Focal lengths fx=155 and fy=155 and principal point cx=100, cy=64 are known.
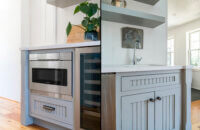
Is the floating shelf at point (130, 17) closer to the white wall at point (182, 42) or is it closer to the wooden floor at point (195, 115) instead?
the white wall at point (182, 42)

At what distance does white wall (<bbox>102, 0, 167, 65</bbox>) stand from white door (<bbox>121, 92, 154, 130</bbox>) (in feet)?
0.43

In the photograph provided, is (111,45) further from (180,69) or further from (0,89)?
(0,89)

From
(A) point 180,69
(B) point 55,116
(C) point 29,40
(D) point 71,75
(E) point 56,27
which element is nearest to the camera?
(A) point 180,69

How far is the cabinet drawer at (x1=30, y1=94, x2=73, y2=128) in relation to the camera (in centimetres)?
95

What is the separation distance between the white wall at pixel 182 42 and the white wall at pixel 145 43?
35 mm

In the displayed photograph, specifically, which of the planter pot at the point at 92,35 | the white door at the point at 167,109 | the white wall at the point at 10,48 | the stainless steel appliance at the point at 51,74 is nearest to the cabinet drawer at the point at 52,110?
the stainless steel appliance at the point at 51,74

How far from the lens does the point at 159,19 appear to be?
Answer: 536 mm

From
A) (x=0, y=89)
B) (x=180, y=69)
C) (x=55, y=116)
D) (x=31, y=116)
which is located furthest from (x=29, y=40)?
(x=180, y=69)

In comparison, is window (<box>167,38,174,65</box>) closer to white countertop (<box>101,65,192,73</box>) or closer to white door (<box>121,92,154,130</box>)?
white countertop (<box>101,65,192,73</box>)

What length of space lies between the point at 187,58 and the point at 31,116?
114cm

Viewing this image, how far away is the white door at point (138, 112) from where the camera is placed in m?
0.54

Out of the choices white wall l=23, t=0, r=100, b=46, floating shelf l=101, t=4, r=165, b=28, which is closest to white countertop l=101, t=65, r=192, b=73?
→ floating shelf l=101, t=4, r=165, b=28

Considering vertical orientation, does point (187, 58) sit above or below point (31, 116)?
above

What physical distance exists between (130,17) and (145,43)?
0.10 metres
